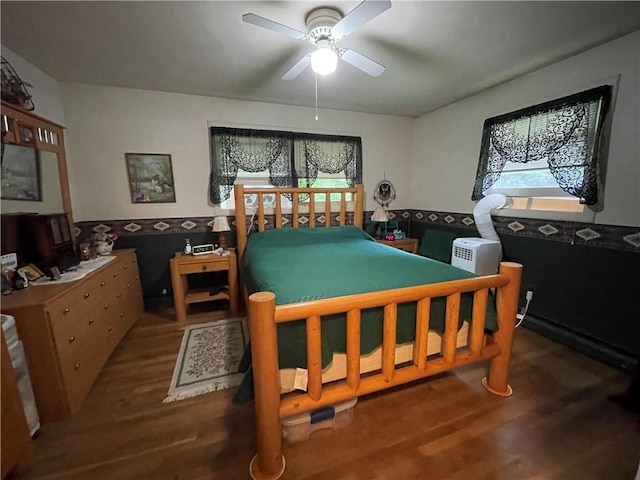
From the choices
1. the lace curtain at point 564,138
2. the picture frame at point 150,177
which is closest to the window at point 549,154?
the lace curtain at point 564,138

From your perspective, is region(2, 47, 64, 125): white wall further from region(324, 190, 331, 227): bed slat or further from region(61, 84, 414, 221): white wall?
region(324, 190, 331, 227): bed slat

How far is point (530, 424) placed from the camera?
4.90 ft

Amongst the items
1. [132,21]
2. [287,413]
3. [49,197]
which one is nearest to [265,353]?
[287,413]

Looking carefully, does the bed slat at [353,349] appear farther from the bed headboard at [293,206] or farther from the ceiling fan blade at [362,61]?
the bed headboard at [293,206]

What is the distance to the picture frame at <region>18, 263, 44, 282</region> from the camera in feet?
5.42

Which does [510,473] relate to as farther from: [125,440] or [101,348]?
[101,348]

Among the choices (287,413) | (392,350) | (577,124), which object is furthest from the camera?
(577,124)

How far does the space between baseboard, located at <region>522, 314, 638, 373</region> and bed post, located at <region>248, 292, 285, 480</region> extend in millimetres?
2364

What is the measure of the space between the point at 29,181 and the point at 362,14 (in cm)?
255

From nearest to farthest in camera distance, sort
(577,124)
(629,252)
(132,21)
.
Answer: (132,21)
(629,252)
(577,124)

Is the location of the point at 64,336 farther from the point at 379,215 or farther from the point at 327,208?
the point at 379,215

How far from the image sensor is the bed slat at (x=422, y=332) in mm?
1392

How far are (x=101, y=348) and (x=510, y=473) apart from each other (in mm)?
2542

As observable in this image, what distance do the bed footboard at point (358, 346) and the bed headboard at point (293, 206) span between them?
1912mm
